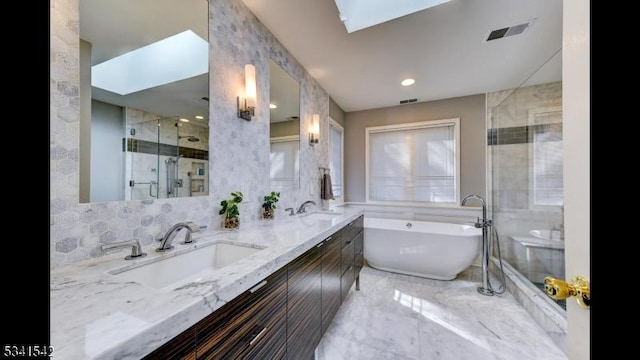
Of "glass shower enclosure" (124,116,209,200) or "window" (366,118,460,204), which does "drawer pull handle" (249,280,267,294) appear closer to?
"glass shower enclosure" (124,116,209,200)

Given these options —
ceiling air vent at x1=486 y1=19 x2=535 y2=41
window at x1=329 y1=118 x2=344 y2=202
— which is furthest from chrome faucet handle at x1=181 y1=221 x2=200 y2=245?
ceiling air vent at x1=486 y1=19 x2=535 y2=41

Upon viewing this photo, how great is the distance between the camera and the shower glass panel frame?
Result: 2256 millimetres

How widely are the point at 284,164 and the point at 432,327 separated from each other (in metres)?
1.84

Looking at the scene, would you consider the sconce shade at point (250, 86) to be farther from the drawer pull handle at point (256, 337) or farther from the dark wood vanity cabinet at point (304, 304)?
the drawer pull handle at point (256, 337)

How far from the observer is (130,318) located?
1.60ft

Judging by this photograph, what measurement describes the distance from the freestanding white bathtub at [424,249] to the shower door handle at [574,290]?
7.04 feet

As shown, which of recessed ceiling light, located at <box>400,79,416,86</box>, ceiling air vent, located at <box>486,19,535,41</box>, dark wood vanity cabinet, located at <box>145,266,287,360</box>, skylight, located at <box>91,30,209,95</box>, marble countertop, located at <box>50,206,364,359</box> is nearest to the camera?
marble countertop, located at <box>50,206,364,359</box>

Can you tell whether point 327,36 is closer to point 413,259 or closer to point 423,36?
point 423,36

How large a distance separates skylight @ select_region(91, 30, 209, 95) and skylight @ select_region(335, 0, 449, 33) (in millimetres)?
1009

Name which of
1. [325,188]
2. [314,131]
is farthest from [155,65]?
[325,188]

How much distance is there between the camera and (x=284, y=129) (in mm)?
2141
